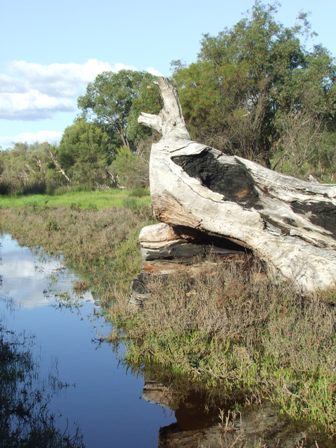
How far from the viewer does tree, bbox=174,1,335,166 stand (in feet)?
111

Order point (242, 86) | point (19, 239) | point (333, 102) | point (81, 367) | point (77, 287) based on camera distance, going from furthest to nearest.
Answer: point (333, 102)
point (242, 86)
point (19, 239)
point (77, 287)
point (81, 367)

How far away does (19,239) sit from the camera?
21969 mm

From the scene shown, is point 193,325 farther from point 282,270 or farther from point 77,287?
point 77,287

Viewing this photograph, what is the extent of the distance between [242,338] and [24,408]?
3.01m

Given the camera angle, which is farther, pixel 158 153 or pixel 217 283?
pixel 158 153

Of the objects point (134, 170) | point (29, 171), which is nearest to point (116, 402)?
point (134, 170)

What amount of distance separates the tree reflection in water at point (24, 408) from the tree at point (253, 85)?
24.9 m

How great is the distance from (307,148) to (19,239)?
50.1 ft

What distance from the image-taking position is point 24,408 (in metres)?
6.91

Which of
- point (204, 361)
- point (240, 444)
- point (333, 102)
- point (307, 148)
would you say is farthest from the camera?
point (333, 102)

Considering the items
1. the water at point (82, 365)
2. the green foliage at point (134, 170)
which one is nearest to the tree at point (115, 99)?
the green foliage at point (134, 170)

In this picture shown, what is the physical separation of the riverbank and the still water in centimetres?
26

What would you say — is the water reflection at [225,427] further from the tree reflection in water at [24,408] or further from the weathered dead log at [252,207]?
the weathered dead log at [252,207]

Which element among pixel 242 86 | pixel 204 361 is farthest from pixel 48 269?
pixel 242 86
